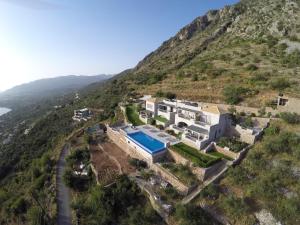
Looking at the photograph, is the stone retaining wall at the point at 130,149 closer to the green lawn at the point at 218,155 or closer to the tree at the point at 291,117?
the green lawn at the point at 218,155

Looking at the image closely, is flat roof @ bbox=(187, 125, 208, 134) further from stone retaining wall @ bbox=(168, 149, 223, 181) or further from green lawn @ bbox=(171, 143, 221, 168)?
stone retaining wall @ bbox=(168, 149, 223, 181)

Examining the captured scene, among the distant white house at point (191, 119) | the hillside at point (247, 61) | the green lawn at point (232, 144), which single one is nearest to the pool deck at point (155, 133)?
the distant white house at point (191, 119)

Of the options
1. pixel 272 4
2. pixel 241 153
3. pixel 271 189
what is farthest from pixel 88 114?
pixel 272 4

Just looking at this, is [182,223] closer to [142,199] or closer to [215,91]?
[142,199]

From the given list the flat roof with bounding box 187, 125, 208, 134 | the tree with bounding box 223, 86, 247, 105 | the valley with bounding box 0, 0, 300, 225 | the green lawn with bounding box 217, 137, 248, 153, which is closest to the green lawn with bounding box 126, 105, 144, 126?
the valley with bounding box 0, 0, 300, 225

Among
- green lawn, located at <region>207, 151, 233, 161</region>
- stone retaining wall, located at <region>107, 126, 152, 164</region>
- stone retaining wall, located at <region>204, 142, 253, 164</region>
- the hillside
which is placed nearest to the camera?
stone retaining wall, located at <region>204, 142, 253, 164</region>

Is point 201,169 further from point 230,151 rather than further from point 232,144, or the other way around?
point 232,144
